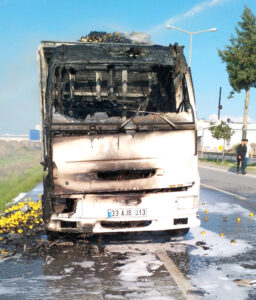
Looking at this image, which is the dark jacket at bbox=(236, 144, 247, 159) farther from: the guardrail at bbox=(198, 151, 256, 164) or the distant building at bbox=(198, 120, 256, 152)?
the distant building at bbox=(198, 120, 256, 152)

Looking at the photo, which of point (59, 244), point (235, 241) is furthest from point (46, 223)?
point (235, 241)

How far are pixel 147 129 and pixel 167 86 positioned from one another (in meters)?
1.69

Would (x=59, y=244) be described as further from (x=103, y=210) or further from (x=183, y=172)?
(x=183, y=172)

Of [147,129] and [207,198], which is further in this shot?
[207,198]

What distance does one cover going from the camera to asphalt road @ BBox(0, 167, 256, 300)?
415cm

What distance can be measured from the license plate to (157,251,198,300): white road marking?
0.62m

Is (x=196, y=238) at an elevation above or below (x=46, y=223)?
below

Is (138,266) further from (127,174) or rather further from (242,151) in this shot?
(242,151)

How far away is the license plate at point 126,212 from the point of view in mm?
5508

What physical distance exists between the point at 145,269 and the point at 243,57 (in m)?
26.8

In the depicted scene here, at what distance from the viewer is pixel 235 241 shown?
6.44 metres

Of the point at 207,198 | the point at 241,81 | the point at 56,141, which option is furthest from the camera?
the point at 241,81

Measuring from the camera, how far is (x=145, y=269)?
4934 millimetres

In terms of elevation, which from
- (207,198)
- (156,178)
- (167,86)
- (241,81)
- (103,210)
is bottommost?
(207,198)
